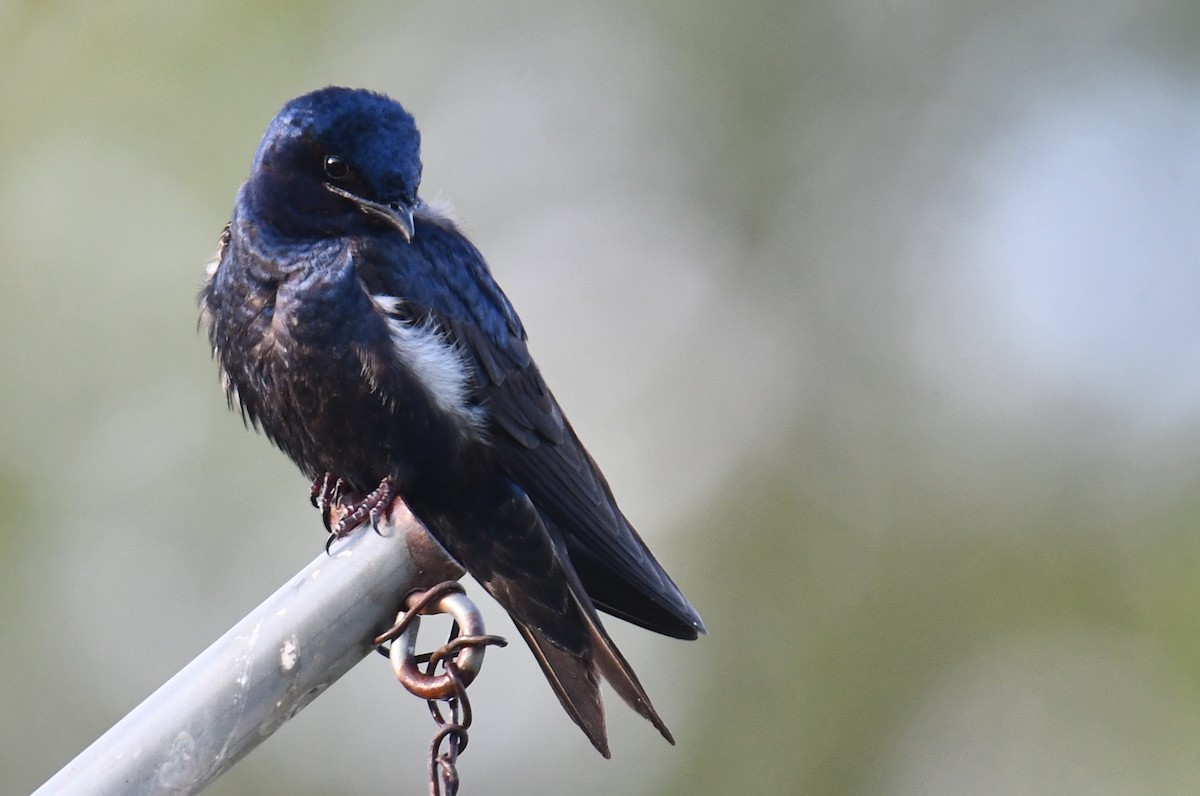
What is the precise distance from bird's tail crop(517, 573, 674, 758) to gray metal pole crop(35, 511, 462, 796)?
0.79 m

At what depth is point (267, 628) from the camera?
1.87 m

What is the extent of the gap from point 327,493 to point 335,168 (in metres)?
0.73

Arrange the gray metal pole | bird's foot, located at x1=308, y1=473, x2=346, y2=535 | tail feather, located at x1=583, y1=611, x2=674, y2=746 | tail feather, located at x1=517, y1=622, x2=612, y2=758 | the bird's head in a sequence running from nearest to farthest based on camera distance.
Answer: the gray metal pole
tail feather, located at x1=583, y1=611, x2=674, y2=746
tail feather, located at x1=517, y1=622, x2=612, y2=758
the bird's head
bird's foot, located at x1=308, y1=473, x2=346, y2=535

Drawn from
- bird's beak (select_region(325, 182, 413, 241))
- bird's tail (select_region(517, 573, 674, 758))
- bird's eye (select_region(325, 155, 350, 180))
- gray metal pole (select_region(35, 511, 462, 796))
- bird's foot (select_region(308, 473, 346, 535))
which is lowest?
bird's foot (select_region(308, 473, 346, 535))

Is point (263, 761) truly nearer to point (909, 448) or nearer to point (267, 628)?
point (909, 448)

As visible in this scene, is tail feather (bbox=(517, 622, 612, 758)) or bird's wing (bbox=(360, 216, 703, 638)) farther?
bird's wing (bbox=(360, 216, 703, 638))

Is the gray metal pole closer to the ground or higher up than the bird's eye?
closer to the ground

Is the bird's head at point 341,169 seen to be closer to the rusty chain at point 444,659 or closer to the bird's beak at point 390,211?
the bird's beak at point 390,211

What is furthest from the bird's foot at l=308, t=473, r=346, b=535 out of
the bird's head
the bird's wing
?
the bird's head

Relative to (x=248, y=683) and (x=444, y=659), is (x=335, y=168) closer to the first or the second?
(x=444, y=659)

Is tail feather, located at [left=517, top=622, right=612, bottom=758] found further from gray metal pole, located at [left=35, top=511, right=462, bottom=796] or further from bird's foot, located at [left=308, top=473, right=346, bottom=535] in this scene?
gray metal pole, located at [left=35, top=511, right=462, bottom=796]

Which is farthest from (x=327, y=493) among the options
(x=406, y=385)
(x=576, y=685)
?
(x=576, y=685)

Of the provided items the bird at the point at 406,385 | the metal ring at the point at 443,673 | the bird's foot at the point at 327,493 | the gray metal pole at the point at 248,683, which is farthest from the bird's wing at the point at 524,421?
the gray metal pole at the point at 248,683

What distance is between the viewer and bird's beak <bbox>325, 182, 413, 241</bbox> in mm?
3098
